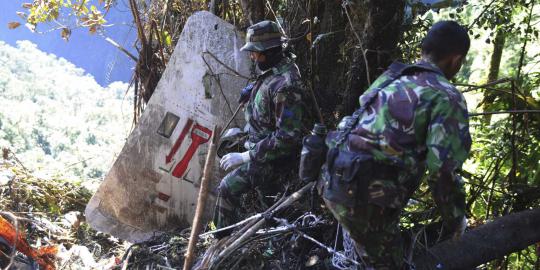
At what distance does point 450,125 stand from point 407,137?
0.20 meters

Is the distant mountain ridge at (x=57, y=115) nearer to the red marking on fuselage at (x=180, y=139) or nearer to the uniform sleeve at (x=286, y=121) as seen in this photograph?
the red marking on fuselage at (x=180, y=139)

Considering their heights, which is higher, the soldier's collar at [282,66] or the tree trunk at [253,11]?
the tree trunk at [253,11]

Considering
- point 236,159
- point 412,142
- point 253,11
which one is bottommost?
point 236,159

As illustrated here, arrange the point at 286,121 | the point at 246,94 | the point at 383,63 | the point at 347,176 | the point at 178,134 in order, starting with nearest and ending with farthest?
1. the point at 347,176
2. the point at 286,121
3. the point at 383,63
4. the point at 246,94
5. the point at 178,134

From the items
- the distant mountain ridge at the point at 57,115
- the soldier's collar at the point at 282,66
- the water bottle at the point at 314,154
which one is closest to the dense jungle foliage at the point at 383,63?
the soldier's collar at the point at 282,66

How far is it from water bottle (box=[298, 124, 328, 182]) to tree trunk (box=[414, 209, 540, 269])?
74 cm

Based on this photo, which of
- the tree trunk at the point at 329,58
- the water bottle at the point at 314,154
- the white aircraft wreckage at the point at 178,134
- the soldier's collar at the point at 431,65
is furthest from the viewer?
the white aircraft wreckage at the point at 178,134

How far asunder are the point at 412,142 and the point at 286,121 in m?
1.13

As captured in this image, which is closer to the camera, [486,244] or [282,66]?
[486,244]

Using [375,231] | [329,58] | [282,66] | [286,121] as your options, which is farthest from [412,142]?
[329,58]

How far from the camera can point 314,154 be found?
8.88 ft

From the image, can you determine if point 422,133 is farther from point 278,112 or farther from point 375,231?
point 278,112

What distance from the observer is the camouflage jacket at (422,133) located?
7.16ft

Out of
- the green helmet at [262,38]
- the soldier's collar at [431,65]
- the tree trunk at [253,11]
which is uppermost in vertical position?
the soldier's collar at [431,65]
